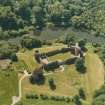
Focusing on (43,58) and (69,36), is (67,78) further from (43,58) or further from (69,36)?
(69,36)

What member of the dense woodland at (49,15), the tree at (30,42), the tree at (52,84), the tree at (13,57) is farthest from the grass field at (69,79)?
the dense woodland at (49,15)

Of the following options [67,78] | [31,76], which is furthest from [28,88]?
[67,78]

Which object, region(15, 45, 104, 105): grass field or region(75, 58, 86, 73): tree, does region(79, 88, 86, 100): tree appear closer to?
region(15, 45, 104, 105): grass field

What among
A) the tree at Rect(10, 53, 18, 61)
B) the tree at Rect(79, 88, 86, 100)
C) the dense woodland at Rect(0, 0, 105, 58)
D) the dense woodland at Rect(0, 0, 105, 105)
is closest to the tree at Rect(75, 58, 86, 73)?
the tree at Rect(79, 88, 86, 100)

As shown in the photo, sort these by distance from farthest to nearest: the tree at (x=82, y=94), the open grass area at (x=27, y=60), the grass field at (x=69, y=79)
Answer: the open grass area at (x=27, y=60), the tree at (x=82, y=94), the grass field at (x=69, y=79)

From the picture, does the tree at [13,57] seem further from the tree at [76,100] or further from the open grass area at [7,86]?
A: the tree at [76,100]
